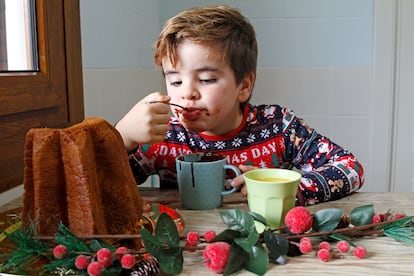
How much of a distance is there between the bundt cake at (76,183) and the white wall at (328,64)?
1249 mm

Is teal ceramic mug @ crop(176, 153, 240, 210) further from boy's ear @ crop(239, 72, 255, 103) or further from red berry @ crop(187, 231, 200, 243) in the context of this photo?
boy's ear @ crop(239, 72, 255, 103)

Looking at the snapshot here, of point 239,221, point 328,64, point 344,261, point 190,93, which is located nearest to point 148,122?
point 190,93

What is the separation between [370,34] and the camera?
80.1 inches

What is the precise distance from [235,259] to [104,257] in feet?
0.50

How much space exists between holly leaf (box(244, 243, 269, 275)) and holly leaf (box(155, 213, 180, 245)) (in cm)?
9

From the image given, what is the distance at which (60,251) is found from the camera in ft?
1.90

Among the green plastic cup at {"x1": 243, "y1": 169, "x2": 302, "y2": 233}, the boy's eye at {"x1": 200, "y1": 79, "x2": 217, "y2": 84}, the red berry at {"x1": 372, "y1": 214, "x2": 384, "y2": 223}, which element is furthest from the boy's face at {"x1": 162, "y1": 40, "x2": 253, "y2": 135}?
the red berry at {"x1": 372, "y1": 214, "x2": 384, "y2": 223}

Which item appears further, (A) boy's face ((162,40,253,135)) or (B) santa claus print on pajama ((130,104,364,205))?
(B) santa claus print on pajama ((130,104,364,205))

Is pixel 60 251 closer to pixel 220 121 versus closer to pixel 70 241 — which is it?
pixel 70 241

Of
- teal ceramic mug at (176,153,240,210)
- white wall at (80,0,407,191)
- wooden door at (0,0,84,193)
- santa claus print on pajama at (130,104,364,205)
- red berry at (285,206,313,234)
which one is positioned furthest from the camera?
white wall at (80,0,407,191)

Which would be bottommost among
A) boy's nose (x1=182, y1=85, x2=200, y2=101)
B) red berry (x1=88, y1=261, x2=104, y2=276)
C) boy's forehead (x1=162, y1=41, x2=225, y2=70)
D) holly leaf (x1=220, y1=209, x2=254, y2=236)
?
red berry (x1=88, y1=261, x2=104, y2=276)

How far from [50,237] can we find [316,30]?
1.69 m

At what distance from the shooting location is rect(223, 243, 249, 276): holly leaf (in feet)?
1.88

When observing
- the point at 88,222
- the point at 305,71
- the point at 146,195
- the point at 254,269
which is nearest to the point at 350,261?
the point at 254,269
